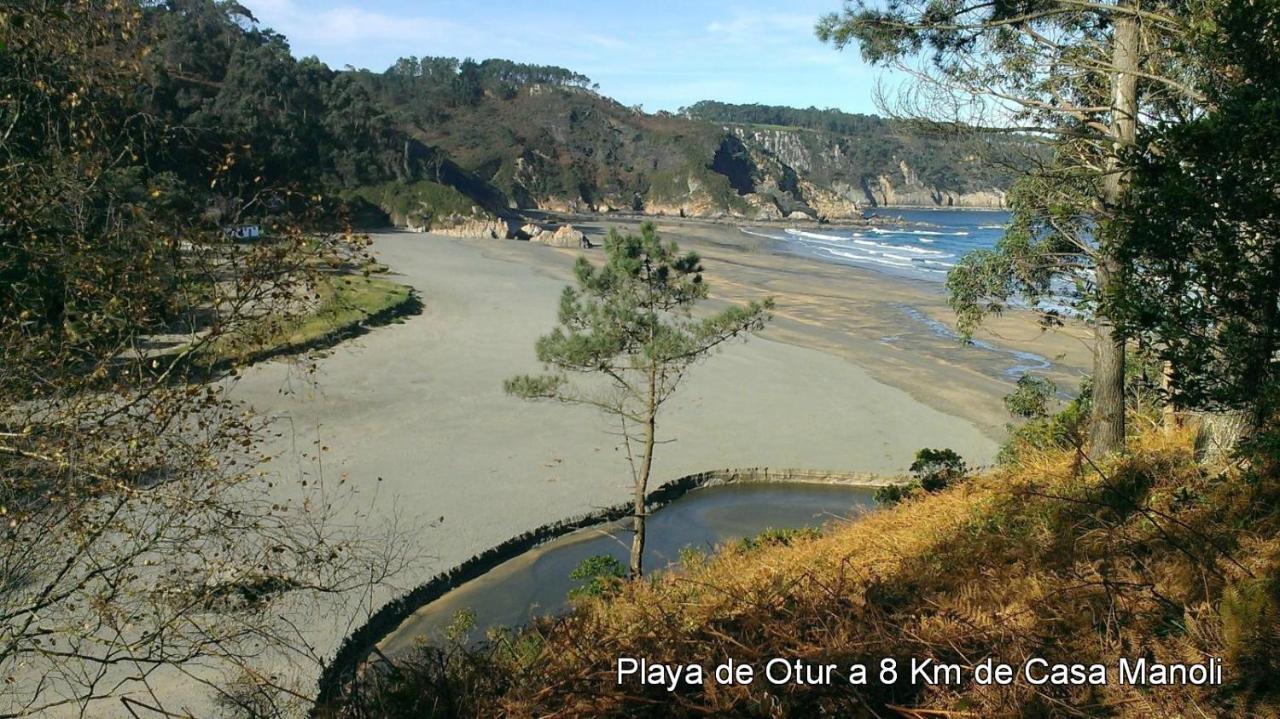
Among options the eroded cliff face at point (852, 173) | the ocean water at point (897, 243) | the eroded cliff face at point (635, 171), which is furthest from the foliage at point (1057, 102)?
the eroded cliff face at point (852, 173)

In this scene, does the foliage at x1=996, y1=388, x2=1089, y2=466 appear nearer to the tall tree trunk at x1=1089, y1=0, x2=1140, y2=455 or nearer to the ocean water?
the tall tree trunk at x1=1089, y1=0, x2=1140, y2=455

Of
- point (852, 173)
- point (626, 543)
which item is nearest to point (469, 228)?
point (626, 543)

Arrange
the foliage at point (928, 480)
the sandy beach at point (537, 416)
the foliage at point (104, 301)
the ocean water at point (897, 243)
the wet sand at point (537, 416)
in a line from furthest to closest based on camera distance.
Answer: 1. the ocean water at point (897, 243)
2. the sandy beach at point (537, 416)
3. the wet sand at point (537, 416)
4. the foliage at point (928, 480)
5. the foliage at point (104, 301)

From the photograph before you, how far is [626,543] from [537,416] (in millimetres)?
8234

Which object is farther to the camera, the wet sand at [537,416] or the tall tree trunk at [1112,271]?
the wet sand at [537,416]

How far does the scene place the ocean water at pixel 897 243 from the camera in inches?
2655

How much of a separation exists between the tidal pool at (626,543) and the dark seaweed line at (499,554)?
149 millimetres

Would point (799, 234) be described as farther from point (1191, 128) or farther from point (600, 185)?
point (1191, 128)

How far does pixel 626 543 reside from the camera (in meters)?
17.8

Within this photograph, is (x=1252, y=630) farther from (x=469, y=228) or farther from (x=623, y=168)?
(x=623, y=168)

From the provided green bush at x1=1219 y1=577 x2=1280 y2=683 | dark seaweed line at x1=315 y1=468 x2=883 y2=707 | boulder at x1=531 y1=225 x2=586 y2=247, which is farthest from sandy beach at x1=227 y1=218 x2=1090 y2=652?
boulder at x1=531 y1=225 x2=586 y2=247

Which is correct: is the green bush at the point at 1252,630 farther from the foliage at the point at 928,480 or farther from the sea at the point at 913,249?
the sea at the point at 913,249

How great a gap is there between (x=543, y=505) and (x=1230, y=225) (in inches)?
611

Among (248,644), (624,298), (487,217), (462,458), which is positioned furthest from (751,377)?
(487,217)
